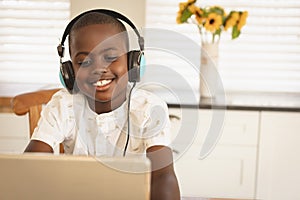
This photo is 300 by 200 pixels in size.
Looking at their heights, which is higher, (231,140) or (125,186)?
(125,186)

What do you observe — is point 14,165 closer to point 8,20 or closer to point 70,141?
point 70,141

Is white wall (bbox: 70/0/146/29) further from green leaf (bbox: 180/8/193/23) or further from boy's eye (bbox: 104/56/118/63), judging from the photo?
boy's eye (bbox: 104/56/118/63)

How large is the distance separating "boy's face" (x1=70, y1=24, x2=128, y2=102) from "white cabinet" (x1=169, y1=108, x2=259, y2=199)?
119cm

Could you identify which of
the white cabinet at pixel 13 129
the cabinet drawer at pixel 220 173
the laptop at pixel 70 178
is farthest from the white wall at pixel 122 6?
the laptop at pixel 70 178

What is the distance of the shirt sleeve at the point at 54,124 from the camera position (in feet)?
3.56

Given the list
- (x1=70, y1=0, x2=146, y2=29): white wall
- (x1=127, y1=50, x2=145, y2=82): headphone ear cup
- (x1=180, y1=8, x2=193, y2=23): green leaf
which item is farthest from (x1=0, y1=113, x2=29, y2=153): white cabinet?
(x1=127, y1=50, x2=145, y2=82): headphone ear cup

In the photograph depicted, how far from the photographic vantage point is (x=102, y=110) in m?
1.18

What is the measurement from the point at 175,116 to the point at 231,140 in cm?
29

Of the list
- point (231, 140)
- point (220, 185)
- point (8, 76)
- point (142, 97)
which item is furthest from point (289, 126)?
point (8, 76)

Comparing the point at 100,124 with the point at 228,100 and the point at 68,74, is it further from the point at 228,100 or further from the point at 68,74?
the point at 228,100

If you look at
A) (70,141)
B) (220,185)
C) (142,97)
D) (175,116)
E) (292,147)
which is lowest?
(220,185)

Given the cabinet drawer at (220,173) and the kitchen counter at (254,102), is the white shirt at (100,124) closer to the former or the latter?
the kitchen counter at (254,102)

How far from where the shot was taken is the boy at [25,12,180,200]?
1.04 meters

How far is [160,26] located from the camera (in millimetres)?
2656
